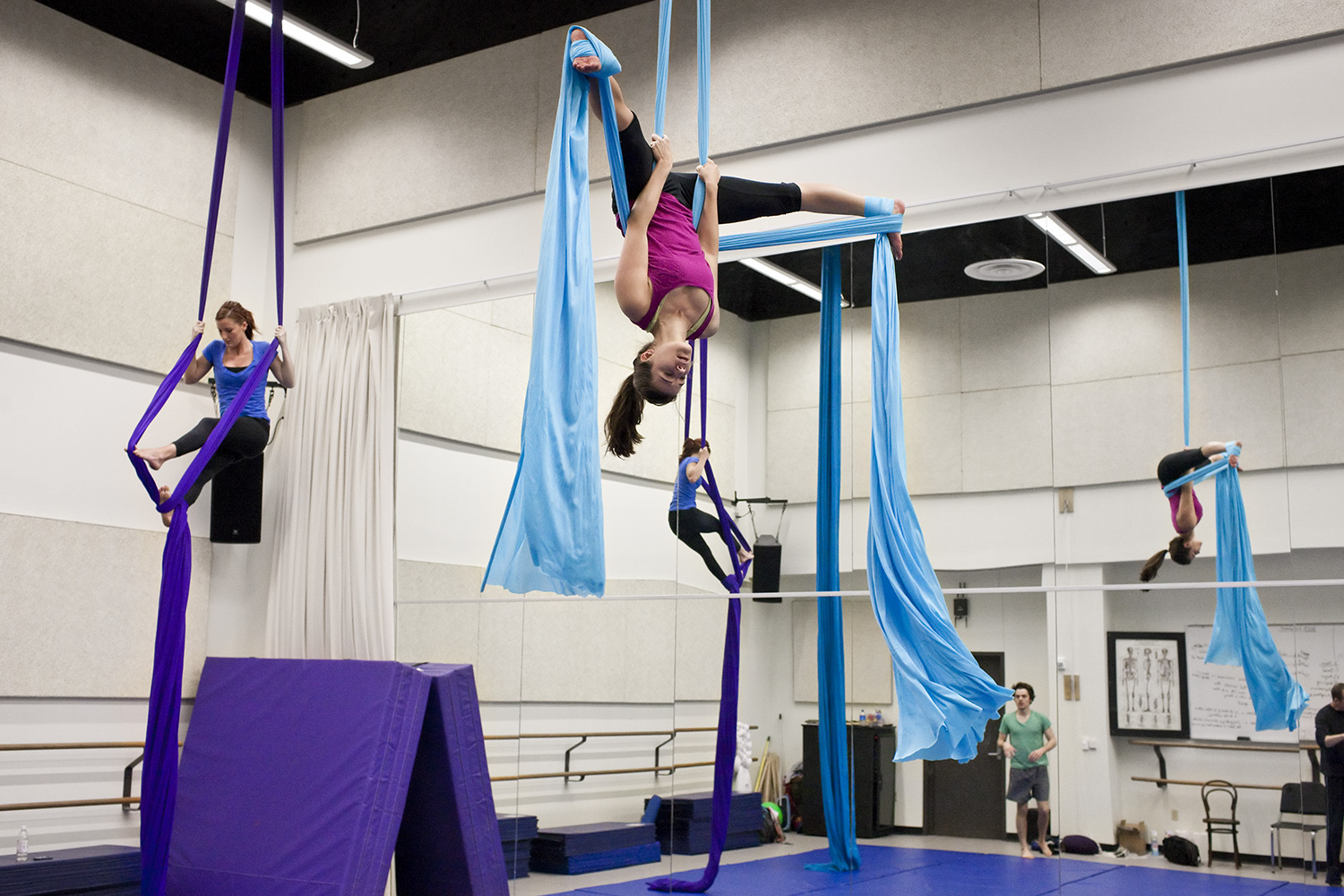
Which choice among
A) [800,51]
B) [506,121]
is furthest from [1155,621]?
[506,121]

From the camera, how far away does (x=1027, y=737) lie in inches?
193

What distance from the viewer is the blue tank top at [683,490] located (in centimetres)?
596

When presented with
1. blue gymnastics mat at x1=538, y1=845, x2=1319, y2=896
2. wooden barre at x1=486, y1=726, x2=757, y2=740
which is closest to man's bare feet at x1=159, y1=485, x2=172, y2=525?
wooden barre at x1=486, y1=726, x2=757, y2=740

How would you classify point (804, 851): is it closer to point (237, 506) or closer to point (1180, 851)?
point (1180, 851)

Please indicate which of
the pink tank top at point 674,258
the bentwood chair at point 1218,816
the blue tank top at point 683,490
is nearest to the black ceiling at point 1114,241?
the blue tank top at point 683,490

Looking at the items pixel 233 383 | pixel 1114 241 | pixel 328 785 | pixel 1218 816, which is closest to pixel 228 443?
pixel 233 383

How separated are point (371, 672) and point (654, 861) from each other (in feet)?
5.81

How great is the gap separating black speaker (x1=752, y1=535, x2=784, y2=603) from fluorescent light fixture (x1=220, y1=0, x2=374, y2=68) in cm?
382

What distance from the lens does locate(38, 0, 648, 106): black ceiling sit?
6871 millimetres

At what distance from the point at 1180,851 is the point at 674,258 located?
307 centimetres

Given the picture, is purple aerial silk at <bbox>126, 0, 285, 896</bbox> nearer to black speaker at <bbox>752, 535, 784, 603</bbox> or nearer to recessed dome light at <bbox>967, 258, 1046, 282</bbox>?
black speaker at <bbox>752, 535, 784, 603</bbox>

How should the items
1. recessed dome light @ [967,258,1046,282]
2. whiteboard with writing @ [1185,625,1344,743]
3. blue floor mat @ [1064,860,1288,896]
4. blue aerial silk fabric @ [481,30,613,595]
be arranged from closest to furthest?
1. blue aerial silk fabric @ [481,30,613,595]
2. blue floor mat @ [1064,860,1288,896]
3. whiteboard with writing @ [1185,625,1344,743]
4. recessed dome light @ [967,258,1046,282]

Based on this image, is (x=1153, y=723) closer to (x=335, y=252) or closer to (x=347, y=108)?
(x=335, y=252)

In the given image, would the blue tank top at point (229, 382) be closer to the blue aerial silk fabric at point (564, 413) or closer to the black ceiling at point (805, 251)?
the black ceiling at point (805, 251)
